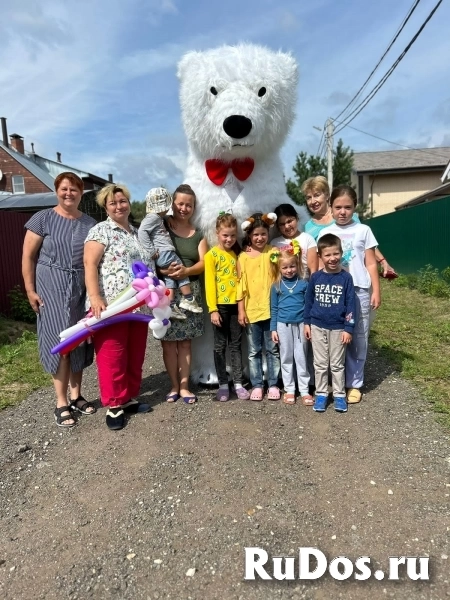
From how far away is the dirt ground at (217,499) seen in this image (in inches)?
79.7

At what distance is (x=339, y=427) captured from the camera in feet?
11.2

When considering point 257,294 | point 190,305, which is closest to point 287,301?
point 257,294

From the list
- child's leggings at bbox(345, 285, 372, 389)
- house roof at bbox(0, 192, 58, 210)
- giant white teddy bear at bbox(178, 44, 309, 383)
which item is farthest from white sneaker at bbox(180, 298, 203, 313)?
house roof at bbox(0, 192, 58, 210)

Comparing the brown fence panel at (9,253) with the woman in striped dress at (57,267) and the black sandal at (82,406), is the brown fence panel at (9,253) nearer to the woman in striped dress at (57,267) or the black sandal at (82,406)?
the black sandal at (82,406)

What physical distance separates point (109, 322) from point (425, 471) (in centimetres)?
229

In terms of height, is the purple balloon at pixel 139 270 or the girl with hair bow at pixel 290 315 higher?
the purple balloon at pixel 139 270

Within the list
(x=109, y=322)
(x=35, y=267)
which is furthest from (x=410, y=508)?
(x=35, y=267)

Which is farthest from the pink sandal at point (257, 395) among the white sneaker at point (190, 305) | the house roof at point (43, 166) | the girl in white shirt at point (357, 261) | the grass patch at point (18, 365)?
the house roof at point (43, 166)

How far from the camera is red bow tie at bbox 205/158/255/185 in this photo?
390 centimetres

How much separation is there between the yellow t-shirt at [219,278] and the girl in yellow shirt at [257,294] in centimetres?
7

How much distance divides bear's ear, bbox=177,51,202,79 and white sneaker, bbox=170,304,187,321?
197cm

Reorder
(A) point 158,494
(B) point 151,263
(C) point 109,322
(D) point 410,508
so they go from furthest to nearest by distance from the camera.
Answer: (B) point 151,263, (C) point 109,322, (A) point 158,494, (D) point 410,508

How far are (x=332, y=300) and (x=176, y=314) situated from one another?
126 centimetres

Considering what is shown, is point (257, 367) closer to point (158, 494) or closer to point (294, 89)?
point (158, 494)
